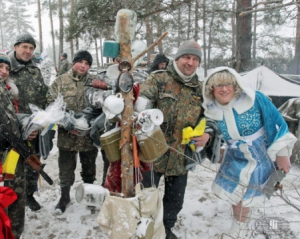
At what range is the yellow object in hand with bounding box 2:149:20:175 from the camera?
6.88 ft

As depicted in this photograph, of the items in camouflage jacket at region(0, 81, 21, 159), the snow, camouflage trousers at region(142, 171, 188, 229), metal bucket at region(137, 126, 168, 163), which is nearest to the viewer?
metal bucket at region(137, 126, 168, 163)

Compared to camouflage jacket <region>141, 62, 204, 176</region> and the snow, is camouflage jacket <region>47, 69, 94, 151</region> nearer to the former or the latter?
the snow

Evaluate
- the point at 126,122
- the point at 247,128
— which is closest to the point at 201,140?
the point at 247,128

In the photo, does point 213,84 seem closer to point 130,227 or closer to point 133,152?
point 133,152

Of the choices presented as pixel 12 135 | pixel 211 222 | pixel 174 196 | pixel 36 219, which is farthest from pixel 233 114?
pixel 36 219

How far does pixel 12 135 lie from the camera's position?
2141mm

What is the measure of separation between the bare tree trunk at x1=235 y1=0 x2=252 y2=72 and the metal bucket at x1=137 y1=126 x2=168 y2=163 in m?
5.63

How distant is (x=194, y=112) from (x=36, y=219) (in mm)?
2209

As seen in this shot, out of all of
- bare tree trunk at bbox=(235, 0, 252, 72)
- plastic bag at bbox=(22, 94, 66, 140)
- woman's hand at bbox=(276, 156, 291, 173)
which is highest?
bare tree trunk at bbox=(235, 0, 252, 72)

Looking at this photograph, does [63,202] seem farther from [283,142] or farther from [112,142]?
[283,142]

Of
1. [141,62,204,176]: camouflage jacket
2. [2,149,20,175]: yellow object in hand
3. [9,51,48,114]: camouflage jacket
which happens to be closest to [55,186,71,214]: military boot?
[9,51,48,114]: camouflage jacket

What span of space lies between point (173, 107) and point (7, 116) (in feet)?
4.49

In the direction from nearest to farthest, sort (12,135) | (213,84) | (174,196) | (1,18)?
1. (12,135)
2. (213,84)
3. (174,196)
4. (1,18)

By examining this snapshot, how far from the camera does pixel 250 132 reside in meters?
2.40
